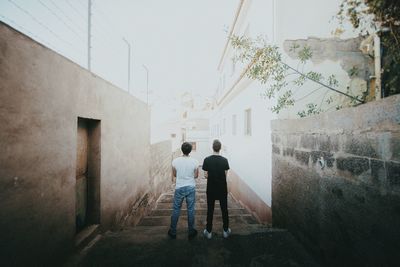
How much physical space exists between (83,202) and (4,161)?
2158 mm

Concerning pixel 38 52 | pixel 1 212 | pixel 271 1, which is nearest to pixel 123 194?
pixel 1 212

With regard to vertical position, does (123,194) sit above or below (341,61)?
below

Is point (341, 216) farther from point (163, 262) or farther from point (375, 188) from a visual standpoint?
point (163, 262)

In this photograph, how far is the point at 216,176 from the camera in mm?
3971

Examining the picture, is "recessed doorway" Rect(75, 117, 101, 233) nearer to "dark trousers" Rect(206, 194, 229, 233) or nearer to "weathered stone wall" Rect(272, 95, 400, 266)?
"dark trousers" Rect(206, 194, 229, 233)

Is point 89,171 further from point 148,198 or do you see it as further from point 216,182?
point 148,198

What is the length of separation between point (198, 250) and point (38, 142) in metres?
2.61

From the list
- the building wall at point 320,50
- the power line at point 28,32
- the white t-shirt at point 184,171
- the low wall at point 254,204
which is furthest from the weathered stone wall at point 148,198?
the building wall at point 320,50

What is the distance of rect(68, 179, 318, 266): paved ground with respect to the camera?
3.01m

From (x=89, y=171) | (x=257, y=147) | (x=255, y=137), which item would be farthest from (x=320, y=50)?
(x=89, y=171)

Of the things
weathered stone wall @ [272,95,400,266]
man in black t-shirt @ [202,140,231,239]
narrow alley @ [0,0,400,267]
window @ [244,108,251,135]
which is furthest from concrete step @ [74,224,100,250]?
window @ [244,108,251,135]

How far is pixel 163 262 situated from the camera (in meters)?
3.00

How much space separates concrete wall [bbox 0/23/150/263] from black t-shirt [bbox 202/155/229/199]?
6.73 feet

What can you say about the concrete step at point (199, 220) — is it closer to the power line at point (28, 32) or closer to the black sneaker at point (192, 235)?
the black sneaker at point (192, 235)
